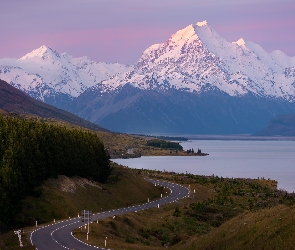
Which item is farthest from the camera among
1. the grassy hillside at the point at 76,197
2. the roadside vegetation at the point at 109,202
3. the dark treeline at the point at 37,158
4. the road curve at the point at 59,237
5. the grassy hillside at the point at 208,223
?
the grassy hillside at the point at 76,197

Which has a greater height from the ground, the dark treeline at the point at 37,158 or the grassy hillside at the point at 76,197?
the dark treeline at the point at 37,158

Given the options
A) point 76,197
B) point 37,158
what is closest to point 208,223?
point 76,197

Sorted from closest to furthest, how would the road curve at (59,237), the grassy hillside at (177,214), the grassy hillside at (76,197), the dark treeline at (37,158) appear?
1. the grassy hillside at (177,214)
2. the road curve at (59,237)
3. the dark treeline at (37,158)
4. the grassy hillside at (76,197)

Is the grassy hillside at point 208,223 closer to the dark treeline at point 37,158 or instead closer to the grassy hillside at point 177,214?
the grassy hillside at point 177,214

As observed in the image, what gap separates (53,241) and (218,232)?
14.4m

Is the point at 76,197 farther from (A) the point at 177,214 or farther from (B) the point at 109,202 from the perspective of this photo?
(A) the point at 177,214

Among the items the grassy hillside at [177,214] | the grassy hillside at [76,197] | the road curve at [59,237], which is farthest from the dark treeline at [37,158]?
the road curve at [59,237]

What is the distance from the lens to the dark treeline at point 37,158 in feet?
265

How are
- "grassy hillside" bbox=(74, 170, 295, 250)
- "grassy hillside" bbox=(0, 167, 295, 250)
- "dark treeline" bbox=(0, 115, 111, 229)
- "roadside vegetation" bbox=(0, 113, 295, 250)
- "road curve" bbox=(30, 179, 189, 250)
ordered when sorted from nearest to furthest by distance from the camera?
1. "grassy hillside" bbox=(74, 170, 295, 250)
2. "grassy hillside" bbox=(0, 167, 295, 250)
3. "roadside vegetation" bbox=(0, 113, 295, 250)
4. "road curve" bbox=(30, 179, 189, 250)
5. "dark treeline" bbox=(0, 115, 111, 229)

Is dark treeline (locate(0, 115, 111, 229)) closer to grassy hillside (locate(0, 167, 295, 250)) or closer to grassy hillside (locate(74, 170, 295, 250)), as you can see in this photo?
grassy hillside (locate(0, 167, 295, 250))

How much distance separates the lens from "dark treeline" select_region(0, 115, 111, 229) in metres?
80.9

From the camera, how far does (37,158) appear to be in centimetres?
9175

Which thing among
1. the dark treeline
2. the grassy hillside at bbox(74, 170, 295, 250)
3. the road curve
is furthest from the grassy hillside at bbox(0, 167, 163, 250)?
the grassy hillside at bbox(74, 170, 295, 250)

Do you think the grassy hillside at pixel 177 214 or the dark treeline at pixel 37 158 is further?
the dark treeline at pixel 37 158
